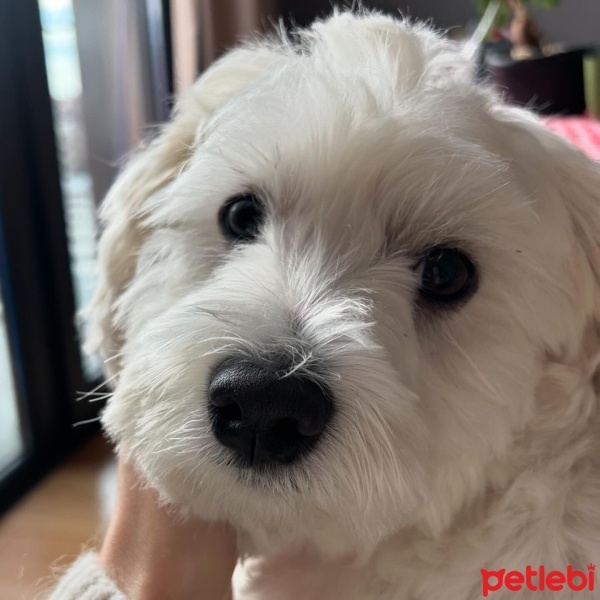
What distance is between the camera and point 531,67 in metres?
3.68

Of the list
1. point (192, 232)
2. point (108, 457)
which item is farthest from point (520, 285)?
point (108, 457)

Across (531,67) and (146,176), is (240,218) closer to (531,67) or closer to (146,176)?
(146,176)

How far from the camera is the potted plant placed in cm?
365

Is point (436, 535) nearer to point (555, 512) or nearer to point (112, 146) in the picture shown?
point (555, 512)

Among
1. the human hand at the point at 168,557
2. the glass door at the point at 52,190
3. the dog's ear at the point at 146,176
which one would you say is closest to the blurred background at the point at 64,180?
the glass door at the point at 52,190

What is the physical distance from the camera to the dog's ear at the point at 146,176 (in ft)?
3.85

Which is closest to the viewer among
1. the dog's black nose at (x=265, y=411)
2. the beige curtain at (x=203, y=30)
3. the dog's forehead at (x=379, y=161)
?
the dog's black nose at (x=265, y=411)

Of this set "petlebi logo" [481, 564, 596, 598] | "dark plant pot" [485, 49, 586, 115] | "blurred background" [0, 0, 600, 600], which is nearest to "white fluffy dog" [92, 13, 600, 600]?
"petlebi logo" [481, 564, 596, 598]

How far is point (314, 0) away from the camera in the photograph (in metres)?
5.26

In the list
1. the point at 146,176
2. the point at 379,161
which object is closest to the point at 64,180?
the point at 146,176

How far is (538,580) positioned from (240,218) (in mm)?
694

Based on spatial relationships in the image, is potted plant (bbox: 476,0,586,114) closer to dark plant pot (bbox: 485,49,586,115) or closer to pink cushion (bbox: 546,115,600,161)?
dark plant pot (bbox: 485,49,586,115)

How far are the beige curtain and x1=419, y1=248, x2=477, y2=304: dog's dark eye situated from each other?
7.95ft

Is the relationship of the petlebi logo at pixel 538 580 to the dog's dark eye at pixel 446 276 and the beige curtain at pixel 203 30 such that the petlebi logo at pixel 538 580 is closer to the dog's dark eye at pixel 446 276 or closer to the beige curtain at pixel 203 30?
the dog's dark eye at pixel 446 276
